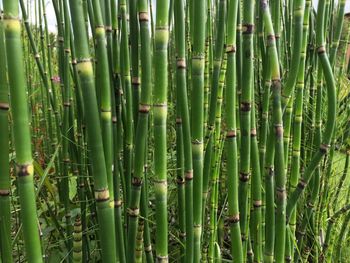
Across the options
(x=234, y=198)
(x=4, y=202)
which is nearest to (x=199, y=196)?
(x=234, y=198)

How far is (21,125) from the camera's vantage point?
1.47 ft

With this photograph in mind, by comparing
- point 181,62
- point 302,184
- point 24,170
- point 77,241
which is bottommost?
point 77,241

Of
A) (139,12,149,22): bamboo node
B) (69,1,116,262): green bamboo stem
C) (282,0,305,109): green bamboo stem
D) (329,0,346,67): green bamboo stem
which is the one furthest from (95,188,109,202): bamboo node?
(329,0,346,67): green bamboo stem

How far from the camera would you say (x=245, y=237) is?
0.84m

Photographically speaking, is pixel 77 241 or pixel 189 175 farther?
pixel 77 241

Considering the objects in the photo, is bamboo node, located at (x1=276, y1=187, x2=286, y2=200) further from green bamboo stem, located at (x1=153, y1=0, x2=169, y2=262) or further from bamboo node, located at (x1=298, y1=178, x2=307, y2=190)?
green bamboo stem, located at (x1=153, y1=0, x2=169, y2=262)

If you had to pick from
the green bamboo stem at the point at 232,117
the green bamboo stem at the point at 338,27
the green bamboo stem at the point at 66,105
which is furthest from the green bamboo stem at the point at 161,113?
the green bamboo stem at the point at 338,27

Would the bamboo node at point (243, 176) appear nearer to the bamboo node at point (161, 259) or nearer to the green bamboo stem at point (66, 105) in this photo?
the bamboo node at point (161, 259)

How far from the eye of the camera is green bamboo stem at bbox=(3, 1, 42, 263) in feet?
1.38

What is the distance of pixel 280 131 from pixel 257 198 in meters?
0.17

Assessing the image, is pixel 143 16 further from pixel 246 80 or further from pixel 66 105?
pixel 66 105

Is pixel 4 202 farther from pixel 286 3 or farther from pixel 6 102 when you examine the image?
pixel 286 3

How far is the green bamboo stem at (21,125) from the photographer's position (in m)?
0.42

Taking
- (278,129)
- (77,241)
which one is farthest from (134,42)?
(77,241)
